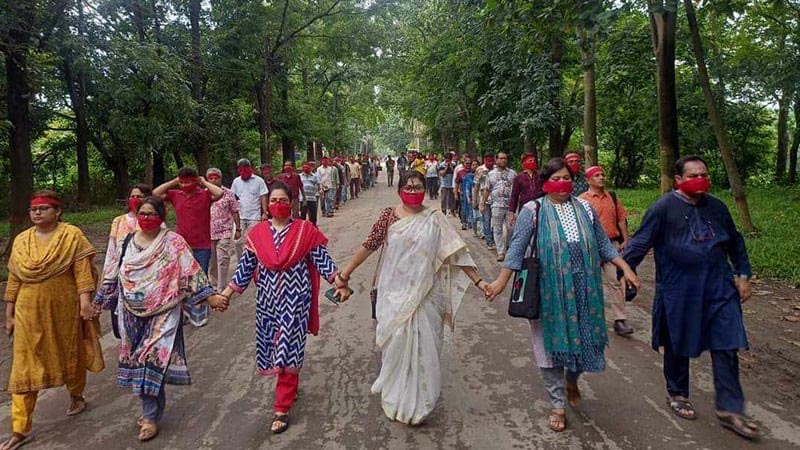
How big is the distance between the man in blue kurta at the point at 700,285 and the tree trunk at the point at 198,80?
564 inches

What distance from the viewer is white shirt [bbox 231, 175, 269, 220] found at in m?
8.70

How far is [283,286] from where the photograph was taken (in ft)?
13.3

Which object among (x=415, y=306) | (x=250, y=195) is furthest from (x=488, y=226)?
(x=415, y=306)

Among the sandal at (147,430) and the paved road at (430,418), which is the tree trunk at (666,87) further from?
the sandal at (147,430)

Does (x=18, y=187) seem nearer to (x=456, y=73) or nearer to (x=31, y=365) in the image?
(x=31, y=365)

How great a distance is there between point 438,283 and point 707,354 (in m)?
2.93

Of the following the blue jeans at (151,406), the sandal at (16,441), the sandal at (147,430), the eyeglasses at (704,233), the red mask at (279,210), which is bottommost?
the sandal at (16,441)

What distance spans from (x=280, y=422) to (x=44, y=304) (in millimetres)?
1871

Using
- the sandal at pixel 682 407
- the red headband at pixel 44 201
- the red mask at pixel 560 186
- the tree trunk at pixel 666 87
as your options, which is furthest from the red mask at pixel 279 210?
the tree trunk at pixel 666 87

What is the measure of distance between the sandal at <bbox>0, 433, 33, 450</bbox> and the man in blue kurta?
4474 mm

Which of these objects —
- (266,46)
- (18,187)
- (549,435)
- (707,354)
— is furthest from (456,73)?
(549,435)

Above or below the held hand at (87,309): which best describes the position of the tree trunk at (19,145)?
above

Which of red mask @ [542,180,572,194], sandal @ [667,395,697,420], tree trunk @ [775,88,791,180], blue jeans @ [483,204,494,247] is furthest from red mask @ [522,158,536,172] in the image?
tree trunk @ [775,88,791,180]

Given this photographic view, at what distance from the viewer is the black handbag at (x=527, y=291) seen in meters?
3.75
